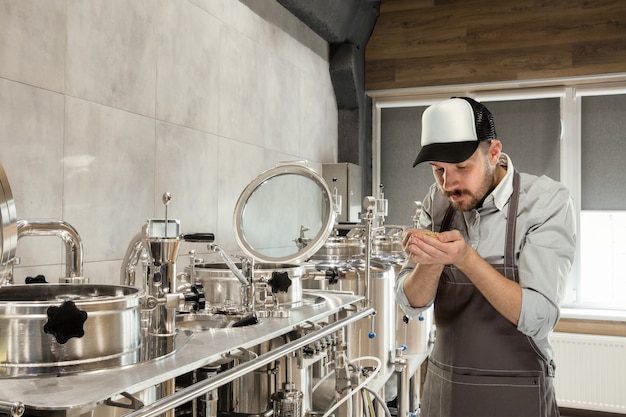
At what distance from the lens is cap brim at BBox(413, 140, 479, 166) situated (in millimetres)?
1636

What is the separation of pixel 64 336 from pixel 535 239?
1205 mm

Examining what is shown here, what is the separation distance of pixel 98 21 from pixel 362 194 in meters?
3.42

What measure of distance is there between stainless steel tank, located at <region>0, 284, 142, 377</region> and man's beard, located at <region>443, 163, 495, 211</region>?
0.97 meters

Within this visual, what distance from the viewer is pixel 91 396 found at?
0.95m

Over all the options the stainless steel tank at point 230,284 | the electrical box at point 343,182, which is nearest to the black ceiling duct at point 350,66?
the electrical box at point 343,182

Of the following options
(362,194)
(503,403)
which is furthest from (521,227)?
(362,194)

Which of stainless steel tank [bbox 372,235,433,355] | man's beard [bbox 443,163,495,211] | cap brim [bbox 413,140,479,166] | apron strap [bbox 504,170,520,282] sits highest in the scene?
cap brim [bbox 413,140,479,166]

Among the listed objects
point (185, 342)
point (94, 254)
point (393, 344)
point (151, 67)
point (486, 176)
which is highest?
point (151, 67)

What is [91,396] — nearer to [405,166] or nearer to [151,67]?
[151,67]

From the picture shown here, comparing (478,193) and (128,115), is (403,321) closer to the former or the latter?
(478,193)

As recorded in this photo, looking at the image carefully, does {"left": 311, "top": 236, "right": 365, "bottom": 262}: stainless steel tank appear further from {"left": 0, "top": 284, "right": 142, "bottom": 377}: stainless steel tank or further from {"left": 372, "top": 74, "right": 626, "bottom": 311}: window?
{"left": 372, "top": 74, "right": 626, "bottom": 311}: window

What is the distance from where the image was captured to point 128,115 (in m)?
2.47

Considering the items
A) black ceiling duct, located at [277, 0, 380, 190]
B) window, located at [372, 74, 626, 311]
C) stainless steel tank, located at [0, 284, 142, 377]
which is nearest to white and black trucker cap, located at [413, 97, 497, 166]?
stainless steel tank, located at [0, 284, 142, 377]

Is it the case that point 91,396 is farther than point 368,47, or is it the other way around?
point 368,47
